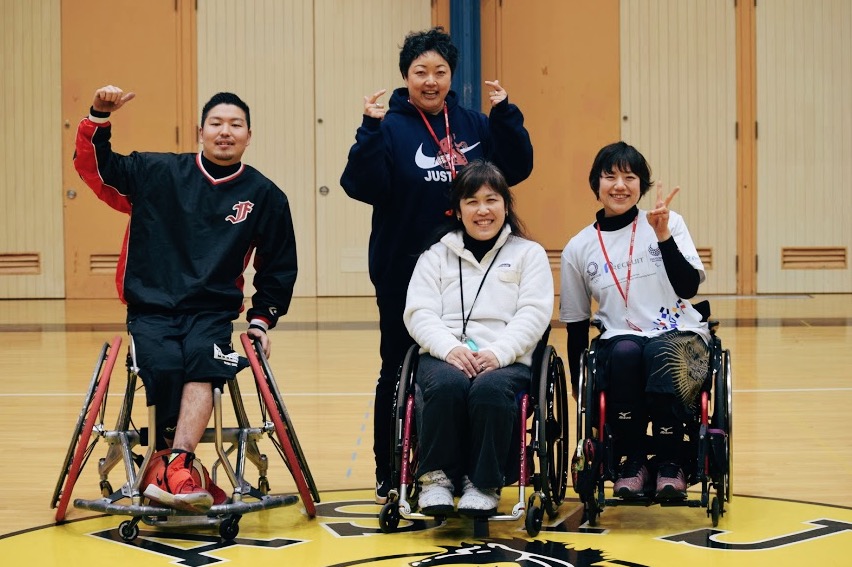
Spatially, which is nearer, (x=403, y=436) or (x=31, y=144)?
(x=403, y=436)

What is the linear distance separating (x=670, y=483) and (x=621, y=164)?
2.69ft

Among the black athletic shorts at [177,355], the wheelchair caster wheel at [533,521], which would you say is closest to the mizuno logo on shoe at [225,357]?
the black athletic shorts at [177,355]

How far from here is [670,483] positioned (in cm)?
292

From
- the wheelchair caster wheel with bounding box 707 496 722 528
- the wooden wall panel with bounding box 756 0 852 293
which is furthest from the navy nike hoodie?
the wooden wall panel with bounding box 756 0 852 293

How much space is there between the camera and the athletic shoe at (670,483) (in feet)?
9.52

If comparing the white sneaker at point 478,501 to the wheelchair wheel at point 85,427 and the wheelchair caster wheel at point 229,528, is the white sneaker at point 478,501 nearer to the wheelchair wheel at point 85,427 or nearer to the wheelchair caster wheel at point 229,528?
the wheelchair caster wheel at point 229,528

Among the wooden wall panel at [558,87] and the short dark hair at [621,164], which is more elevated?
the wooden wall panel at [558,87]

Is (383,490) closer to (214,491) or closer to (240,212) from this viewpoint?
(214,491)

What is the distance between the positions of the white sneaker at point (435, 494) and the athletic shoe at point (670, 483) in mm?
485

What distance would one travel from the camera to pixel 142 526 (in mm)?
3025

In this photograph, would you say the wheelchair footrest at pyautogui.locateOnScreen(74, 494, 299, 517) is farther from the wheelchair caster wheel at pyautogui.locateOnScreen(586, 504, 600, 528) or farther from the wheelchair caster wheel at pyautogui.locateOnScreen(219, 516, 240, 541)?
the wheelchair caster wheel at pyautogui.locateOnScreen(586, 504, 600, 528)

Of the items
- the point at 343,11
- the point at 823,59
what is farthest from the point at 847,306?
the point at 343,11

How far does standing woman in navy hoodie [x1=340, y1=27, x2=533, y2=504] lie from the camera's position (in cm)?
327

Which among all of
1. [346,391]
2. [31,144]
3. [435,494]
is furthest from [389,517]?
[31,144]
